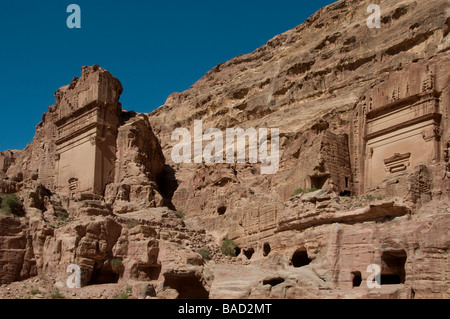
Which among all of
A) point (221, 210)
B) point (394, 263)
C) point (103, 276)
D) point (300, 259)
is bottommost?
point (103, 276)

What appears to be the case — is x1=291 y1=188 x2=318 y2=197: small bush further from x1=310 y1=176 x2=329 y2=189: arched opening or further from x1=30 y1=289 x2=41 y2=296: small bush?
x1=30 y1=289 x2=41 y2=296: small bush

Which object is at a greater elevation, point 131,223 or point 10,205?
point 10,205

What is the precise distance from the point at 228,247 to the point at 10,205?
11.0 metres

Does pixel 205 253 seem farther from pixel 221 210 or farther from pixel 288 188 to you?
pixel 221 210

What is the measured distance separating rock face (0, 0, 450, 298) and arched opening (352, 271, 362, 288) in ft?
0.18

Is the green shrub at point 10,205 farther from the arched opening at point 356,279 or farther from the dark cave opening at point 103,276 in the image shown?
the arched opening at point 356,279

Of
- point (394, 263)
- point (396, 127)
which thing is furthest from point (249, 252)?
point (394, 263)

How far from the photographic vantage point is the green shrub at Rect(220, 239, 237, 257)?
35.0m

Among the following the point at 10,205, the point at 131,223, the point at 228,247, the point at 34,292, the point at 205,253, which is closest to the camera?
the point at 34,292

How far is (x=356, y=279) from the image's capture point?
86.4 feet

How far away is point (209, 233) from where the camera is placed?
124 ft

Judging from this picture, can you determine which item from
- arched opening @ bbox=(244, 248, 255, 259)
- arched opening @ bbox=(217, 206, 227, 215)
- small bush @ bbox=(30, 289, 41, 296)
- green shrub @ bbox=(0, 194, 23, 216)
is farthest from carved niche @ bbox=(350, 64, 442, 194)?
green shrub @ bbox=(0, 194, 23, 216)

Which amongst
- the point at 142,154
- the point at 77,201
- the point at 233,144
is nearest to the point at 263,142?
the point at 233,144

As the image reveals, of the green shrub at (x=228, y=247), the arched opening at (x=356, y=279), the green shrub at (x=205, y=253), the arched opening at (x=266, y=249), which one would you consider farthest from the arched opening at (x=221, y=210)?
the arched opening at (x=356, y=279)
